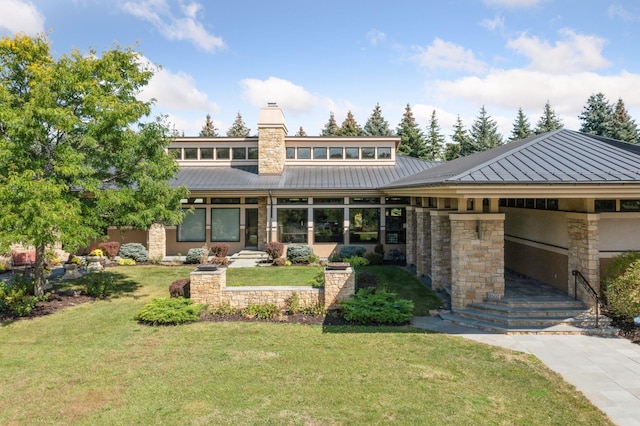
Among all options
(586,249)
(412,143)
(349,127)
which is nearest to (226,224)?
(586,249)

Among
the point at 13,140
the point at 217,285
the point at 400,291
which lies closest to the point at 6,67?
the point at 13,140

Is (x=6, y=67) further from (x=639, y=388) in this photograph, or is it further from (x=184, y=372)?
(x=639, y=388)

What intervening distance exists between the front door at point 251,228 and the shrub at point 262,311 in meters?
10.8

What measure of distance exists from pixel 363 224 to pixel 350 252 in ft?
6.09

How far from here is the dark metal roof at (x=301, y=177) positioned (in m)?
21.2

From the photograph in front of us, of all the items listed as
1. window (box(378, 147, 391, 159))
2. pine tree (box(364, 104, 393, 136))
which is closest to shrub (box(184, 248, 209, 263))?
window (box(378, 147, 391, 159))

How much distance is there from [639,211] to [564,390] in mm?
6446

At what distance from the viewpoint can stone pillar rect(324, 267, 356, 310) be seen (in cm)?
1144

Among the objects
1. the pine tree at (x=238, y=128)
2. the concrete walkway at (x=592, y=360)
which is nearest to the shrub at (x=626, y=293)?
the concrete walkway at (x=592, y=360)

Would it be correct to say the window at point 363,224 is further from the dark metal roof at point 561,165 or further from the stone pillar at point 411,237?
the dark metal roof at point 561,165

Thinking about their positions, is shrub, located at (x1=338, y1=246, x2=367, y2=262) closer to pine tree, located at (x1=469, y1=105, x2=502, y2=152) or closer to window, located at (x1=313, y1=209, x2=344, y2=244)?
window, located at (x1=313, y1=209, x2=344, y2=244)

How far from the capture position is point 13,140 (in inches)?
449

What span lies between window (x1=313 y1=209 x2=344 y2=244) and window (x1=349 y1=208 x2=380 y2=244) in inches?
22.5

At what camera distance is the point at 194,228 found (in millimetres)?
22031
